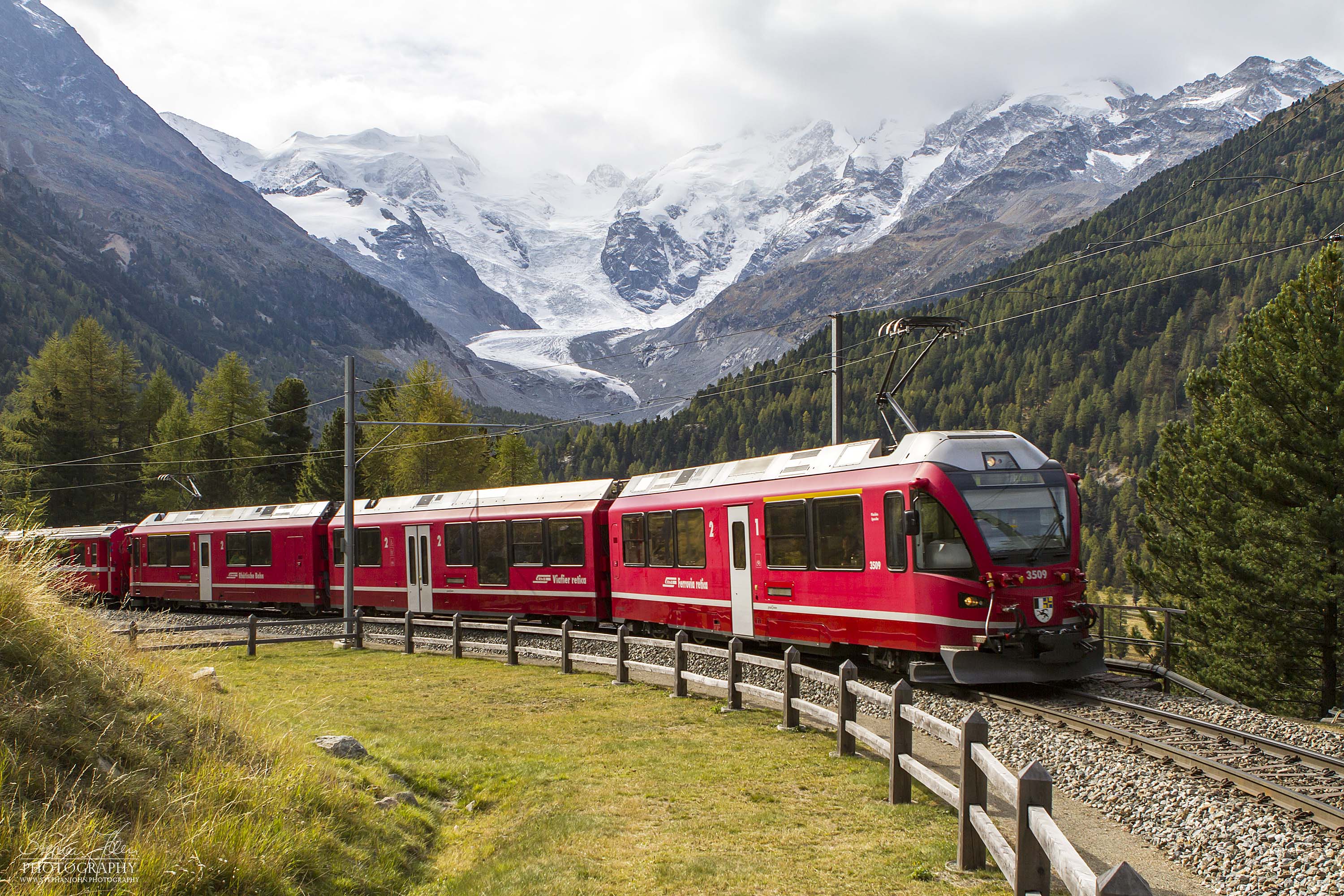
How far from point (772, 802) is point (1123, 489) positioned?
486 ft

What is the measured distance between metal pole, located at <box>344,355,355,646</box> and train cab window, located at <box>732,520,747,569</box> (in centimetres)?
1104

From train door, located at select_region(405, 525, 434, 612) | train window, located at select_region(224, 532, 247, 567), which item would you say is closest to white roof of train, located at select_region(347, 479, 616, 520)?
train door, located at select_region(405, 525, 434, 612)

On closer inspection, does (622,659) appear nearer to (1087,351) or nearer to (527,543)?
(527,543)

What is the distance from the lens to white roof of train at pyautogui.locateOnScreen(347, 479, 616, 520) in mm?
24562

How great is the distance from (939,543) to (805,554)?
3050mm

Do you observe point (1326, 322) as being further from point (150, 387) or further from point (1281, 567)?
point (150, 387)

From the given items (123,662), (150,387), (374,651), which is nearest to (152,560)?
(374,651)

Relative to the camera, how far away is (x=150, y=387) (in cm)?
8144

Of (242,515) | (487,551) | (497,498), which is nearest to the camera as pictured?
(487,551)

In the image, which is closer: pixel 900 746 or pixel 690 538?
pixel 900 746

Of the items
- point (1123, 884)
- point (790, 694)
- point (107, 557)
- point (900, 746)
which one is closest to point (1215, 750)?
point (900, 746)

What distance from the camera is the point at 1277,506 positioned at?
2353cm

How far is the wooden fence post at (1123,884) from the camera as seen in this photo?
13.6ft

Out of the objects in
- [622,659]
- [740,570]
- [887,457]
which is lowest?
[622,659]
